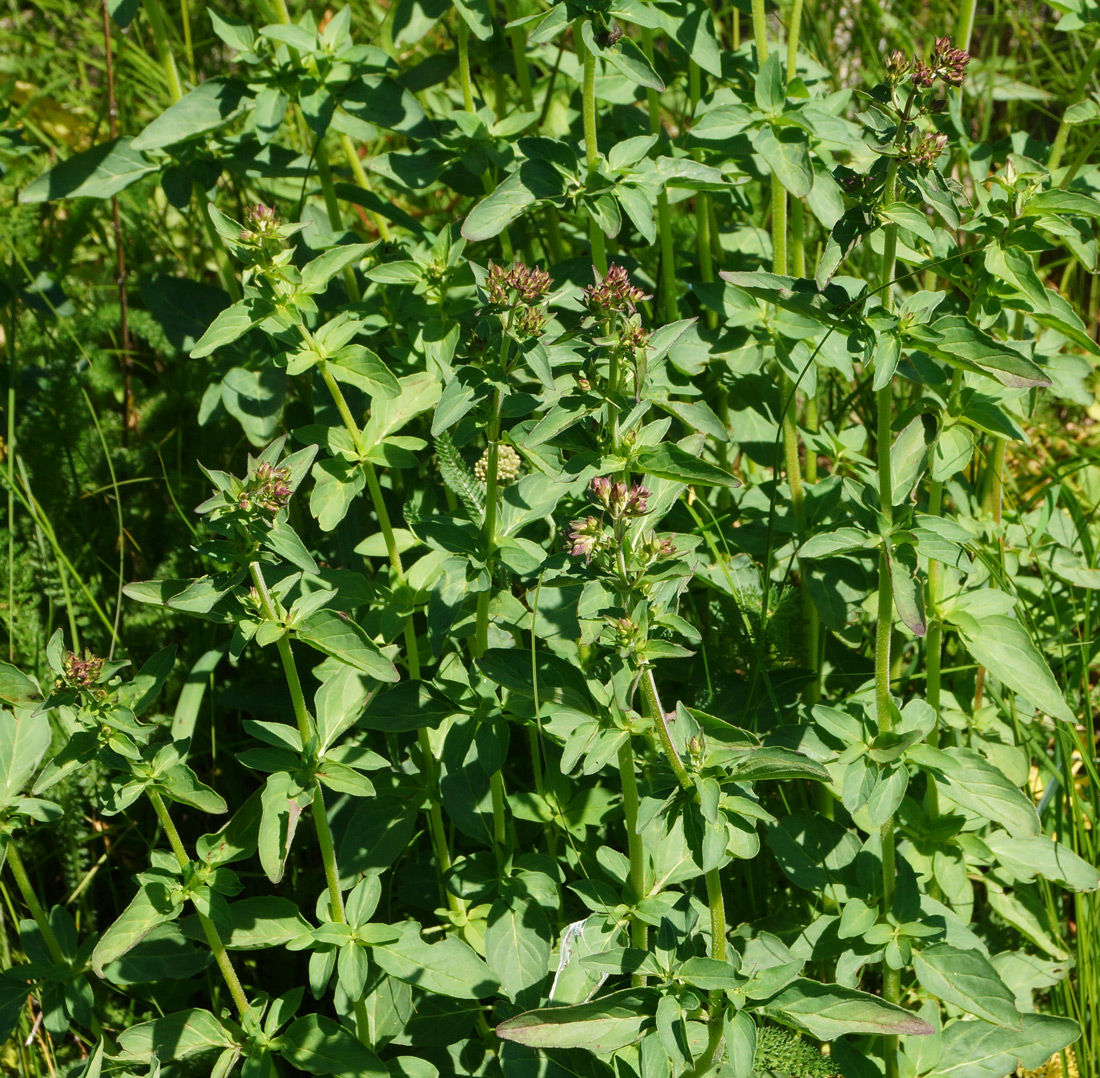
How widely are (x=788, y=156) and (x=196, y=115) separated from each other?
1.35m

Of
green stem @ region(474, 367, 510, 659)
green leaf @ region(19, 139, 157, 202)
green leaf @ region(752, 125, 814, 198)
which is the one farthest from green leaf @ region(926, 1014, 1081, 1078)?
green leaf @ region(19, 139, 157, 202)

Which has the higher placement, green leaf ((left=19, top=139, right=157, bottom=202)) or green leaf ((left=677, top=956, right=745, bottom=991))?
green leaf ((left=19, top=139, right=157, bottom=202))

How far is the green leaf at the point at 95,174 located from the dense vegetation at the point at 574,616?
0.01m

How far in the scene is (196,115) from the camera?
8.39 ft

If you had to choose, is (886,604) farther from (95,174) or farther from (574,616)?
(95,174)

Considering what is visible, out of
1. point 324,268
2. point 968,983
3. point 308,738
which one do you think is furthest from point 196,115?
point 968,983

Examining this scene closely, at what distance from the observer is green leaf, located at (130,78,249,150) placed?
251 cm

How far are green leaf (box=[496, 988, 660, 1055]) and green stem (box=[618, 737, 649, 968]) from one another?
0.12 m

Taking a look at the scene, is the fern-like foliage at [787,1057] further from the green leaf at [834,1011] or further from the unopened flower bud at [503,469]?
the unopened flower bud at [503,469]

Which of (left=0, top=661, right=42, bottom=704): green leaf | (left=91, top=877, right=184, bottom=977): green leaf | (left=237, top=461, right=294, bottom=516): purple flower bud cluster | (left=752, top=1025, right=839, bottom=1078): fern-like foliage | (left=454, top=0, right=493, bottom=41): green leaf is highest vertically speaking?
(left=454, top=0, right=493, bottom=41): green leaf

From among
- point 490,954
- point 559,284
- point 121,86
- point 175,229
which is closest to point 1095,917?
point 490,954

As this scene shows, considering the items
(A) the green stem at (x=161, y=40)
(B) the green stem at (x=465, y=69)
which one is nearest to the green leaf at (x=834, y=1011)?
(B) the green stem at (x=465, y=69)

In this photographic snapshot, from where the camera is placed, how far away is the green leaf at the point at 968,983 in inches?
79.5

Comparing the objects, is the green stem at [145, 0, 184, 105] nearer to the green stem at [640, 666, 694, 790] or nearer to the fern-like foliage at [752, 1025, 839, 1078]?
the green stem at [640, 666, 694, 790]
